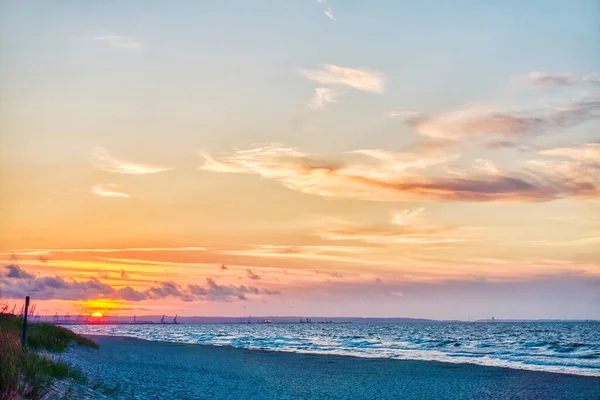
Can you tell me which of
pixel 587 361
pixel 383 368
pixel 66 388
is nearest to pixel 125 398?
pixel 66 388

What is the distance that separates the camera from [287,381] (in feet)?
102

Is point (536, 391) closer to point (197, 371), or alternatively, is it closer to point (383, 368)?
point (383, 368)

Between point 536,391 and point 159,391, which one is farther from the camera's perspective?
point 536,391

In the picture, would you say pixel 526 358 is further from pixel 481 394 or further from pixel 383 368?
pixel 481 394

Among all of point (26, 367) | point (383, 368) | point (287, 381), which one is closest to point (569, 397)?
point (287, 381)

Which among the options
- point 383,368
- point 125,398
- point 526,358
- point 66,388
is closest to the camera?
point 66,388

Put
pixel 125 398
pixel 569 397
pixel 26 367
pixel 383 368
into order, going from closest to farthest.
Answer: pixel 26 367, pixel 125 398, pixel 569 397, pixel 383 368

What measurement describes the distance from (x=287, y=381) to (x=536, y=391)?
38.9 ft

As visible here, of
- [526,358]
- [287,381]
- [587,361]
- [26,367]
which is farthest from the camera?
[526,358]

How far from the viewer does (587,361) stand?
50812mm

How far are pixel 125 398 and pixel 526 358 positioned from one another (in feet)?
146

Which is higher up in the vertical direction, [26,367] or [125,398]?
[26,367]

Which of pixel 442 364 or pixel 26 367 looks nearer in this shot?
pixel 26 367

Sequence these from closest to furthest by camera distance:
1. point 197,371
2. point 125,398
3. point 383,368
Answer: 1. point 125,398
2. point 197,371
3. point 383,368
